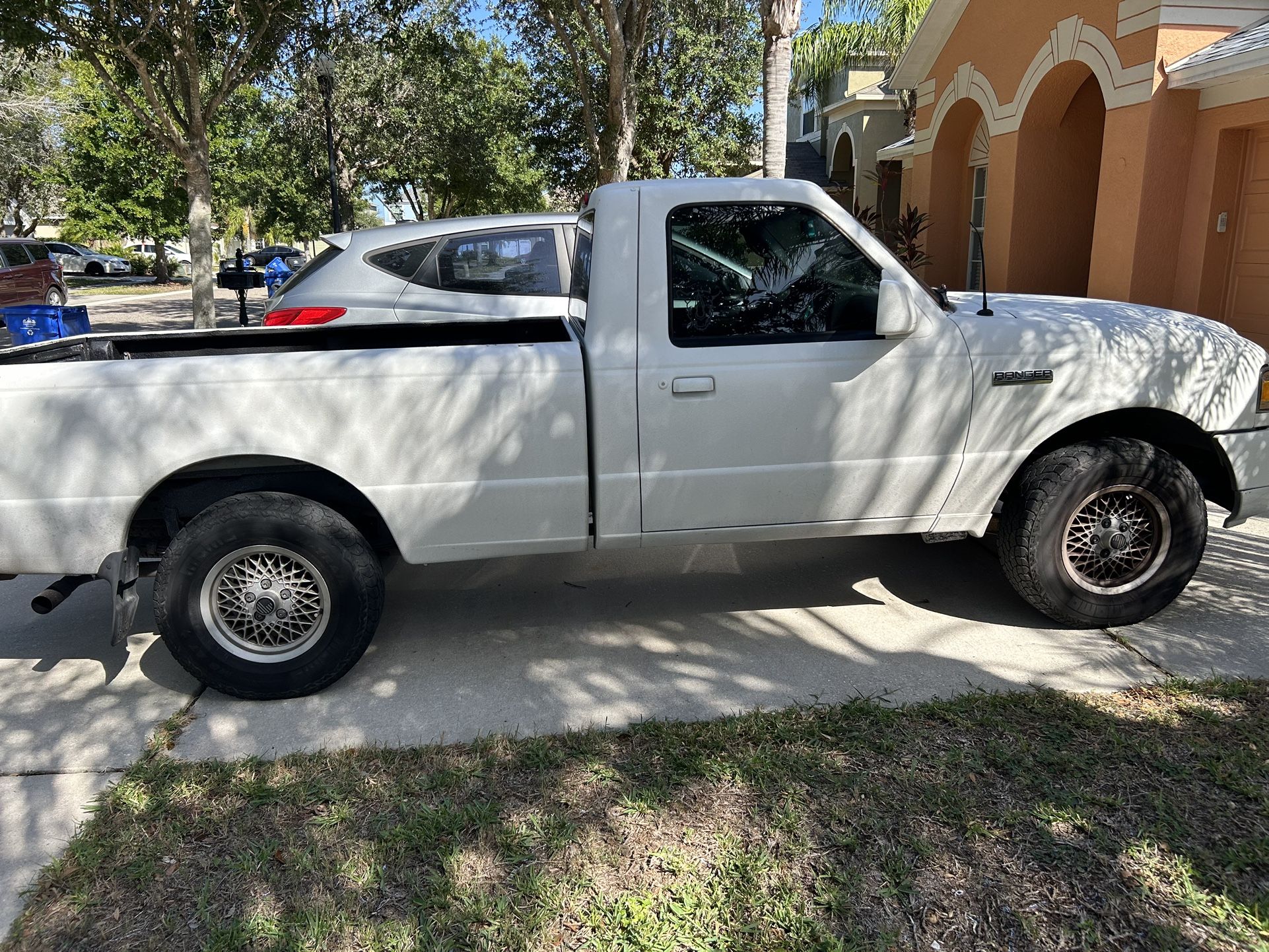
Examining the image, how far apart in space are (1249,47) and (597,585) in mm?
7521

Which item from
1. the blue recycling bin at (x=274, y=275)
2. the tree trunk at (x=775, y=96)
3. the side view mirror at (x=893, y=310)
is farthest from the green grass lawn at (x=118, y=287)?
the side view mirror at (x=893, y=310)

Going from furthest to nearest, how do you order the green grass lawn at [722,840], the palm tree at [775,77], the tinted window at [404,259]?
the palm tree at [775,77] < the tinted window at [404,259] < the green grass lawn at [722,840]

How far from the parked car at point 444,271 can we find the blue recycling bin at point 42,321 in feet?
18.6

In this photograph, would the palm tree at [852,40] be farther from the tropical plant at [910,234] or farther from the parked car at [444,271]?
the parked car at [444,271]

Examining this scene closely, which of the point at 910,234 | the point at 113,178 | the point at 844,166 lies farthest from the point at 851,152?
the point at 113,178

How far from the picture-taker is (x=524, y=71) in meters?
28.7

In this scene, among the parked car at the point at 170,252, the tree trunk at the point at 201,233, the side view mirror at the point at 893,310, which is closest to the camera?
the side view mirror at the point at 893,310

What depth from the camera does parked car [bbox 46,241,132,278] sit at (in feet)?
145

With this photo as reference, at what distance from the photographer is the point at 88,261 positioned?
4516 centimetres

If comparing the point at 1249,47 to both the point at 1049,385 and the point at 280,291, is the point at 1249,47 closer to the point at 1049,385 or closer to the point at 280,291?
the point at 1049,385

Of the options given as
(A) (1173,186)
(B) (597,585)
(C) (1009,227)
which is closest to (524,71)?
(C) (1009,227)

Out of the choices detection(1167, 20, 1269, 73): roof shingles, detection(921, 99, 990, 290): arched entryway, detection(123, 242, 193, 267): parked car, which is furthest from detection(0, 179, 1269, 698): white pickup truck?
detection(123, 242, 193, 267): parked car

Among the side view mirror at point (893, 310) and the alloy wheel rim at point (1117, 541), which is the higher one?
the side view mirror at point (893, 310)

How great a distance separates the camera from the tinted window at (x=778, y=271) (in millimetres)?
4219
